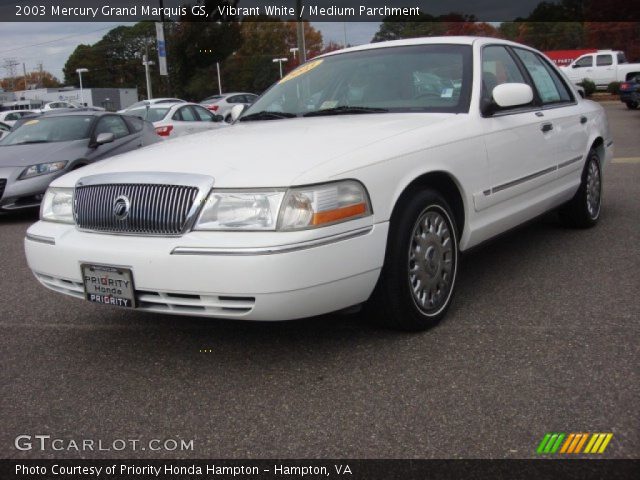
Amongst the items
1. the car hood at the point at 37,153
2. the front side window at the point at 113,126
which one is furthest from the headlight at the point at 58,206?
the front side window at the point at 113,126

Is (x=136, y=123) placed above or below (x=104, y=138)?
above

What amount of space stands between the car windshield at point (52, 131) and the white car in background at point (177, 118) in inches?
152

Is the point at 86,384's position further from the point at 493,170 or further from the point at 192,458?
the point at 493,170

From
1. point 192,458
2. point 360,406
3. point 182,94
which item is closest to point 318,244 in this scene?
point 360,406

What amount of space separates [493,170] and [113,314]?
248cm

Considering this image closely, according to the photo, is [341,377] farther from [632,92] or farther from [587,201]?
[632,92]

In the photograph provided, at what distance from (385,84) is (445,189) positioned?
89 centimetres

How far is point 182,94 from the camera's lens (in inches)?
2071

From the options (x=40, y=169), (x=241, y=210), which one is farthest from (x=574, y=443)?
(x=40, y=169)

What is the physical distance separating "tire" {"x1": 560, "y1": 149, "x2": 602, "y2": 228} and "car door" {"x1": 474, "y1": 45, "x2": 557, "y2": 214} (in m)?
0.96

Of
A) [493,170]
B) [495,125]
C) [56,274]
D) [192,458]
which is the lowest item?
[192,458]

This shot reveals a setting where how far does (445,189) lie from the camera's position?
391 centimetres

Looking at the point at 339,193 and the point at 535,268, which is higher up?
the point at 339,193

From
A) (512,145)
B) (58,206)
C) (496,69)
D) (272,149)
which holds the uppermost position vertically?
(496,69)
